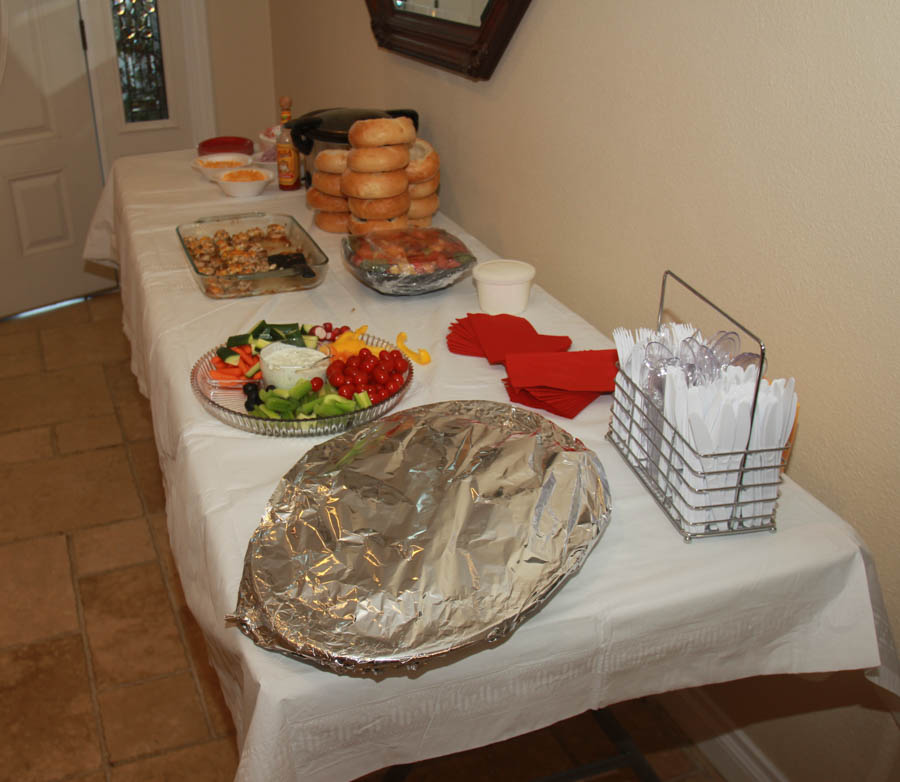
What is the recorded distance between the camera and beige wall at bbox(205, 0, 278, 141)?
3.20 meters

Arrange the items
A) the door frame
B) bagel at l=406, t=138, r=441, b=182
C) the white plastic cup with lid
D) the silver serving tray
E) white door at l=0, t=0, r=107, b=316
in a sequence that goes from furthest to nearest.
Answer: the door frame < white door at l=0, t=0, r=107, b=316 < bagel at l=406, t=138, r=441, b=182 < the white plastic cup with lid < the silver serving tray

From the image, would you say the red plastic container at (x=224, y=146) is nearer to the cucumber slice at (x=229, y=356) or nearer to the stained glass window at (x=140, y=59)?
the stained glass window at (x=140, y=59)

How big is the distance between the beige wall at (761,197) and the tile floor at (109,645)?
383mm

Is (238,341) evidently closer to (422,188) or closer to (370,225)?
(370,225)

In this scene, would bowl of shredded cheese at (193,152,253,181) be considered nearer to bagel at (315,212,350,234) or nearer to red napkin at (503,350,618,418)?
bagel at (315,212,350,234)

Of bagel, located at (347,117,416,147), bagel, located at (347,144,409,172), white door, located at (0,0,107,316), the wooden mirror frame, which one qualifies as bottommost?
white door, located at (0,0,107,316)

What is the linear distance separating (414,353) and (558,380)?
0.27m

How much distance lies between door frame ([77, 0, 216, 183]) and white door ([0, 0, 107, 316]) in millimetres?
32

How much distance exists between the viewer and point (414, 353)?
138 cm

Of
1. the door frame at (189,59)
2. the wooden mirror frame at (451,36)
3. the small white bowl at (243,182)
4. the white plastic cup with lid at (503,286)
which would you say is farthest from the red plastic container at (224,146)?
the white plastic cup with lid at (503,286)

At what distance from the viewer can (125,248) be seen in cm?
203

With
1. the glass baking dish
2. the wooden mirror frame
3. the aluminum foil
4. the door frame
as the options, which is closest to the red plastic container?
the wooden mirror frame

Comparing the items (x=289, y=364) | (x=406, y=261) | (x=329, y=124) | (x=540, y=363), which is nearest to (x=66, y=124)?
(x=329, y=124)

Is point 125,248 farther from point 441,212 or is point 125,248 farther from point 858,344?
point 858,344
